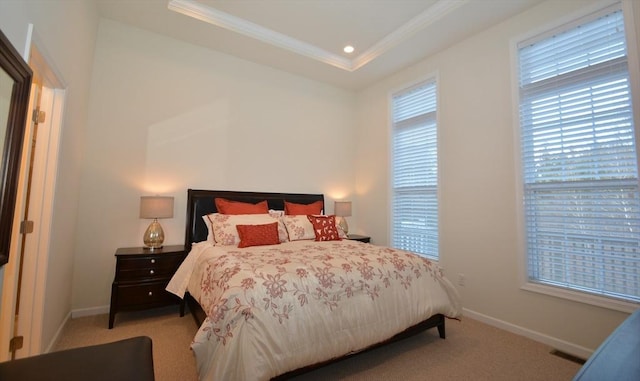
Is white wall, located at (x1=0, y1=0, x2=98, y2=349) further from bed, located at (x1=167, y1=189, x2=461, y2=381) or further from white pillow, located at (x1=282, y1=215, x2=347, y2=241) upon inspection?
white pillow, located at (x1=282, y1=215, x2=347, y2=241)

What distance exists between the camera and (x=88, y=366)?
100 centimetres

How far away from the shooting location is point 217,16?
308 cm

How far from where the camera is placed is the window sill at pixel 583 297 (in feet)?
6.85

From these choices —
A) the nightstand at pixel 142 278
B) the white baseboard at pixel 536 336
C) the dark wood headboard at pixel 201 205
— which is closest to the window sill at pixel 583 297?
the white baseboard at pixel 536 336

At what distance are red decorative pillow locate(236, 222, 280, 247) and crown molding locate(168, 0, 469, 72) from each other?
2.26m

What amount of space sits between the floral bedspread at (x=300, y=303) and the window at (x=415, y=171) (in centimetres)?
124

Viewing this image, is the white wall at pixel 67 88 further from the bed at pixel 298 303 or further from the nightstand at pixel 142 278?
the bed at pixel 298 303

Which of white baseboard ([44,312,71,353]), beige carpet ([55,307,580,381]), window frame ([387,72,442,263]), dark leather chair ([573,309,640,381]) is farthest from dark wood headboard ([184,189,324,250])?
dark leather chair ([573,309,640,381])

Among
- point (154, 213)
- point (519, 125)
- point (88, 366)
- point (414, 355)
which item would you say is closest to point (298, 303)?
point (88, 366)

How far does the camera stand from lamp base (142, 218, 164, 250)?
2.96 m

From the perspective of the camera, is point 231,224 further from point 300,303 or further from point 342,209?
point 342,209

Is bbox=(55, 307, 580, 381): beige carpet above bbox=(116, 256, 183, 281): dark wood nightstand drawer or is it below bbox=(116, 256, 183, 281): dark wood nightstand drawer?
below

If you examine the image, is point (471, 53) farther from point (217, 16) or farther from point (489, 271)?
point (217, 16)

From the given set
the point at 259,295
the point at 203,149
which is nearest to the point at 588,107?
the point at 259,295
